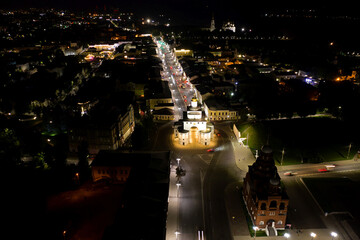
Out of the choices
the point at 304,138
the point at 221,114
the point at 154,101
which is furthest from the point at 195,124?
the point at 304,138

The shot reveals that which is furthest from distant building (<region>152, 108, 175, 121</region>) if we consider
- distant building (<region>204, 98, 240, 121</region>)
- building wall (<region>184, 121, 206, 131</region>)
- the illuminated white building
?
building wall (<region>184, 121, 206, 131</region>)

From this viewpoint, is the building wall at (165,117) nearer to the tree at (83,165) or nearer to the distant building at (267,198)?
the tree at (83,165)

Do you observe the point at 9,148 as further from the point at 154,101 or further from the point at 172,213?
the point at 154,101

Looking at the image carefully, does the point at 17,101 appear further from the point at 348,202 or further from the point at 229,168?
the point at 348,202

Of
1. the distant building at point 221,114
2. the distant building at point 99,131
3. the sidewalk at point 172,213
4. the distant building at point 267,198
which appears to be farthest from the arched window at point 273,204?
the distant building at point 221,114

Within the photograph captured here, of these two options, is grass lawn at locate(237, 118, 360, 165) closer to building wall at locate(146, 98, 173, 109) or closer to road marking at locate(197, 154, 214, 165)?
road marking at locate(197, 154, 214, 165)
